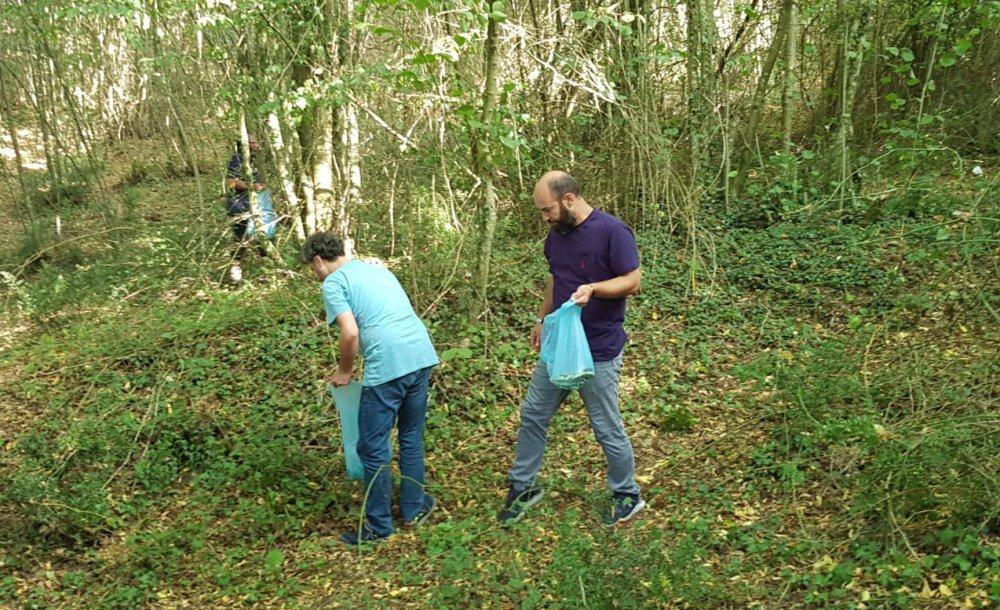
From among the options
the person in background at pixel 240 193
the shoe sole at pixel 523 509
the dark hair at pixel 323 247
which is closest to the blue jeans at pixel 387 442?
the shoe sole at pixel 523 509

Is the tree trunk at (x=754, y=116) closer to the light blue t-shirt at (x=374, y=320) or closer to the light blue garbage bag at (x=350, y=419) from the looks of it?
the light blue t-shirt at (x=374, y=320)

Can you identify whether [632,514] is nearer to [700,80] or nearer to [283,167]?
[283,167]

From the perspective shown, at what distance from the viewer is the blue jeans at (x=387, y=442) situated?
393 centimetres

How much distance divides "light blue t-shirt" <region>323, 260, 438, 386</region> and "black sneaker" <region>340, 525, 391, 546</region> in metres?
0.88

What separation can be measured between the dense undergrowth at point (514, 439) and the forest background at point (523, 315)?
2 cm

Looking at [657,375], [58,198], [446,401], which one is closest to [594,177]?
[657,375]

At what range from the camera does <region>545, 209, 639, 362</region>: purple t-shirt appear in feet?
11.9

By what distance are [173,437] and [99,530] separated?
2.59ft

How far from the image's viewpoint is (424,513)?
430 centimetres

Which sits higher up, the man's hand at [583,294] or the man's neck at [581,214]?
the man's neck at [581,214]

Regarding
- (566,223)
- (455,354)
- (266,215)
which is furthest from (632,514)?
(266,215)

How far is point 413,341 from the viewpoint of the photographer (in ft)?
13.0

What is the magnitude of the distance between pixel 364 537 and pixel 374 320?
1.25 m

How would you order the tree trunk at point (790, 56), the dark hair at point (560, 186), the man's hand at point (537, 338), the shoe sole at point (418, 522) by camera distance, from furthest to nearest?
the tree trunk at point (790, 56)
the shoe sole at point (418, 522)
the man's hand at point (537, 338)
the dark hair at point (560, 186)
